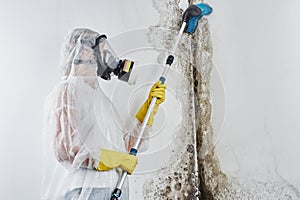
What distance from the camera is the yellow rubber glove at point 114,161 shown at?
4.68ft

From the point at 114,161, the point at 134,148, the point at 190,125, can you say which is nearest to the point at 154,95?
the point at 134,148

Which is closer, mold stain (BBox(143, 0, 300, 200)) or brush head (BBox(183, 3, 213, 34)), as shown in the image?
brush head (BBox(183, 3, 213, 34))

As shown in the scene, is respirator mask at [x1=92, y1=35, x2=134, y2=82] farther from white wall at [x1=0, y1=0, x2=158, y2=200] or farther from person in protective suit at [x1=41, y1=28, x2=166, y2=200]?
white wall at [x1=0, y1=0, x2=158, y2=200]

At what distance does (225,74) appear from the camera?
2078mm

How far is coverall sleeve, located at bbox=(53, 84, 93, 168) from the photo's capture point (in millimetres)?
1387

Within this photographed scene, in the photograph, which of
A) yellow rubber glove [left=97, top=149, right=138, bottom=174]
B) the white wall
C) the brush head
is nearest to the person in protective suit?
yellow rubber glove [left=97, top=149, right=138, bottom=174]

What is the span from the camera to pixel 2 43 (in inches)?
76.6

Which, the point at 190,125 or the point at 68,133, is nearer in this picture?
the point at 68,133

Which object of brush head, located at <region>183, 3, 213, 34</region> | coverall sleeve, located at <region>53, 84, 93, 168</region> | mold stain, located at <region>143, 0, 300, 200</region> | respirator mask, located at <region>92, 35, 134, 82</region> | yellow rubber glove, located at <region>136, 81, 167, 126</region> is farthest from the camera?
mold stain, located at <region>143, 0, 300, 200</region>

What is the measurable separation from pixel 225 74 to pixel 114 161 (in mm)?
897

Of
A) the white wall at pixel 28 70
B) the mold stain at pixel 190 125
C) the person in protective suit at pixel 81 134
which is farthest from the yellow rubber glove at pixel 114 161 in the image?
the mold stain at pixel 190 125

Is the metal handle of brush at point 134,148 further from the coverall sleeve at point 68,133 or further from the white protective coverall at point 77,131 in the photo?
the coverall sleeve at point 68,133

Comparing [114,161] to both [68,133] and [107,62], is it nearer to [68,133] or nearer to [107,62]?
[68,133]

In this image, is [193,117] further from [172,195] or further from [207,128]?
[172,195]
